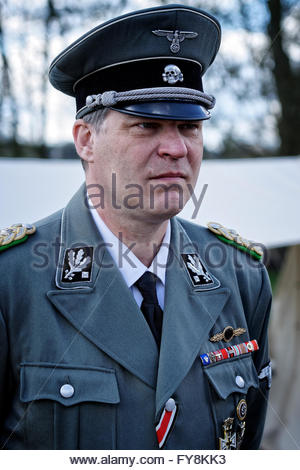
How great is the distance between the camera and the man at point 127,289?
1.48m

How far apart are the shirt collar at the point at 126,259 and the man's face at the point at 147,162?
0.52 ft

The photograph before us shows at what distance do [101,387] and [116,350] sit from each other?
0.13m

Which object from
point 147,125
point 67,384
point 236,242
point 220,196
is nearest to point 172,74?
point 147,125

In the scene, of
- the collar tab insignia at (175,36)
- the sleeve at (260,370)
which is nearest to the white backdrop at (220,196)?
the sleeve at (260,370)

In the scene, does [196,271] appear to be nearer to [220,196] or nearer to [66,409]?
[66,409]

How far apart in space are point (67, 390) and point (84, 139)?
896 mm

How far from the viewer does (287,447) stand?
4008 millimetres

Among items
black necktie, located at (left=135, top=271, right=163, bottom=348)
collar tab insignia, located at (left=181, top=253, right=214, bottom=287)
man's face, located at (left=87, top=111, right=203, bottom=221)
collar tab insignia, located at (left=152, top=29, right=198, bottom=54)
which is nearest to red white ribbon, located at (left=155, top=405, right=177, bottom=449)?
black necktie, located at (left=135, top=271, right=163, bottom=348)

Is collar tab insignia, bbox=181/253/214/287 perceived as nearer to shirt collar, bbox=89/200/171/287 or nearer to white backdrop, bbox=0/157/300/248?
shirt collar, bbox=89/200/171/287

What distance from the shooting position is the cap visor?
1514 mm

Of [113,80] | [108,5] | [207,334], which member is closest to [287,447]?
[207,334]

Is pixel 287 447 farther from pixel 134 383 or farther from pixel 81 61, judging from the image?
pixel 81 61

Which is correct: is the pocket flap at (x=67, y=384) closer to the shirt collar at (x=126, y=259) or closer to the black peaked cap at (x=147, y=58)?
the shirt collar at (x=126, y=259)

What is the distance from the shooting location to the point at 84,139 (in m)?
1.71
